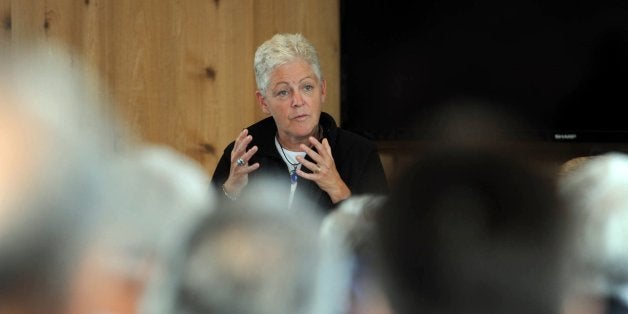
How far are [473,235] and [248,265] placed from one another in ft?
0.25

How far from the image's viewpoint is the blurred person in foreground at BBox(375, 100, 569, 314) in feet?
0.83

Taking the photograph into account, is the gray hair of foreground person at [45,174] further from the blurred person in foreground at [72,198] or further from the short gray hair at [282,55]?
the short gray hair at [282,55]

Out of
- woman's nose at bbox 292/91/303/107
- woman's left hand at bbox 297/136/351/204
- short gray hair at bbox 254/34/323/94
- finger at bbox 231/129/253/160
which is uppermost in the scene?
short gray hair at bbox 254/34/323/94

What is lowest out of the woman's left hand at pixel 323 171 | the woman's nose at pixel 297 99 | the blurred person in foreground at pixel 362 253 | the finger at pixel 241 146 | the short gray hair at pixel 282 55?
the woman's left hand at pixel 323 171

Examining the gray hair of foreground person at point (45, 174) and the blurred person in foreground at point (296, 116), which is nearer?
the gray hair of foreground person at point (45, 174)

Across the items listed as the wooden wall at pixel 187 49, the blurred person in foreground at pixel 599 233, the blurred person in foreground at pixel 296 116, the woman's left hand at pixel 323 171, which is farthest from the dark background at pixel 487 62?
the blurred person in foreground at pixel 599 233

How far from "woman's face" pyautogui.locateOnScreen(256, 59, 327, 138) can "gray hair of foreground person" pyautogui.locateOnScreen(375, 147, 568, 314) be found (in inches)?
45.5

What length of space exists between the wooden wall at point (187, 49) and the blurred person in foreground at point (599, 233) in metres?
2.21

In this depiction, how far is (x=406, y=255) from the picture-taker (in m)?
0.27

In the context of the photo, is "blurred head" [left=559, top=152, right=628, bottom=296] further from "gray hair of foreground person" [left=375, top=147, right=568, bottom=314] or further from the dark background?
the dark background

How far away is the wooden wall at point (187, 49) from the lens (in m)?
2.44

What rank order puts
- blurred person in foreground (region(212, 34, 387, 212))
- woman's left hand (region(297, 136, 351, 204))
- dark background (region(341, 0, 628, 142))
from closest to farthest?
1. woman's left hand (region(297, 136, 351, 204))
2. blurred person in foreground (region(212, 34, 387, 212))
3. dark background (region(341, 0, 628, 142))

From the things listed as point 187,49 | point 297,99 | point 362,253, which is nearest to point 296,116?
point 297,99

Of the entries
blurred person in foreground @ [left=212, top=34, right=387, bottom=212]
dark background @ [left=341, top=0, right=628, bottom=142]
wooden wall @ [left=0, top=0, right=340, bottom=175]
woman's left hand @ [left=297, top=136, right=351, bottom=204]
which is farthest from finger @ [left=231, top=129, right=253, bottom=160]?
wooden wall @ [left=0, top=0, right=340, bottom=175]
